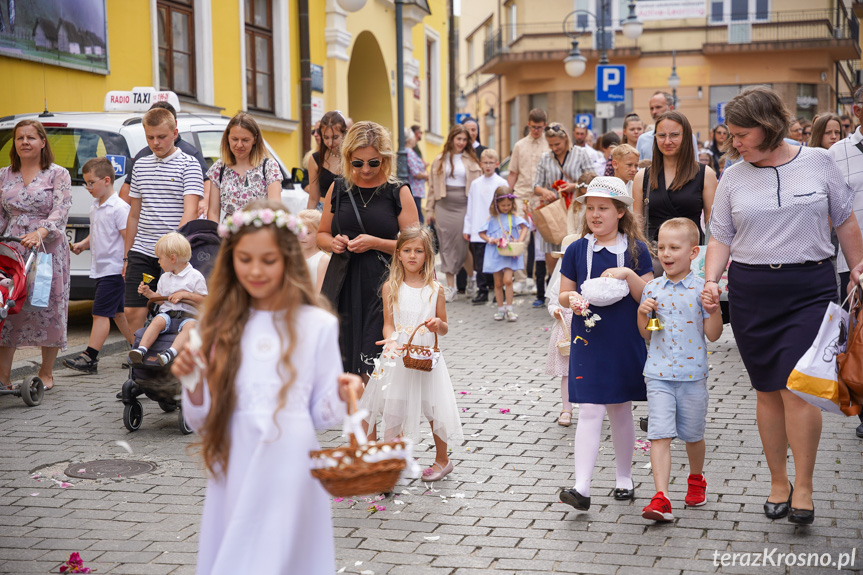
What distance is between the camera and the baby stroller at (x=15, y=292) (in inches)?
287

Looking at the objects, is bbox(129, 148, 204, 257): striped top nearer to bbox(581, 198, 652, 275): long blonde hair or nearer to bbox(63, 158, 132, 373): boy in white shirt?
bbox(63, 158, 132, 373): boy in white shirt

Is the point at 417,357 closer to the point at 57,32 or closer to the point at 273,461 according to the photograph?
the point at 273,461

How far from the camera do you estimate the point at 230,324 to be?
10.9 feet

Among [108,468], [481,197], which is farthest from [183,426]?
[481,197]

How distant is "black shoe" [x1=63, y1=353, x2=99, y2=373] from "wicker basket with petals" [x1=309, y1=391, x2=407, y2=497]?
19.7 ft

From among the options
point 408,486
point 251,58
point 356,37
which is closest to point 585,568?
point 408,486

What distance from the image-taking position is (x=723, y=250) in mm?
5152

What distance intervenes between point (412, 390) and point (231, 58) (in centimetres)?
1273

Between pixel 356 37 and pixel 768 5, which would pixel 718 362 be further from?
pixel 768 5

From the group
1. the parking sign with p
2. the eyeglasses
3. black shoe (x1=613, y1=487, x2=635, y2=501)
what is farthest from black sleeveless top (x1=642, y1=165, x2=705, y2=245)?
the parking sign with p

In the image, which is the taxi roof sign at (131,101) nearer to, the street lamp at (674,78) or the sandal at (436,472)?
the sandal at (436,472)

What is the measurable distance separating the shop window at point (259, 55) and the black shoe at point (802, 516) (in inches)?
578

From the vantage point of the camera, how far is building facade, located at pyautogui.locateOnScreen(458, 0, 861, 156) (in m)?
45.2

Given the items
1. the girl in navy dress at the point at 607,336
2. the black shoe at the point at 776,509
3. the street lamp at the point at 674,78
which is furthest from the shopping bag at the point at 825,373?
the street lamp at the point at 674,78
